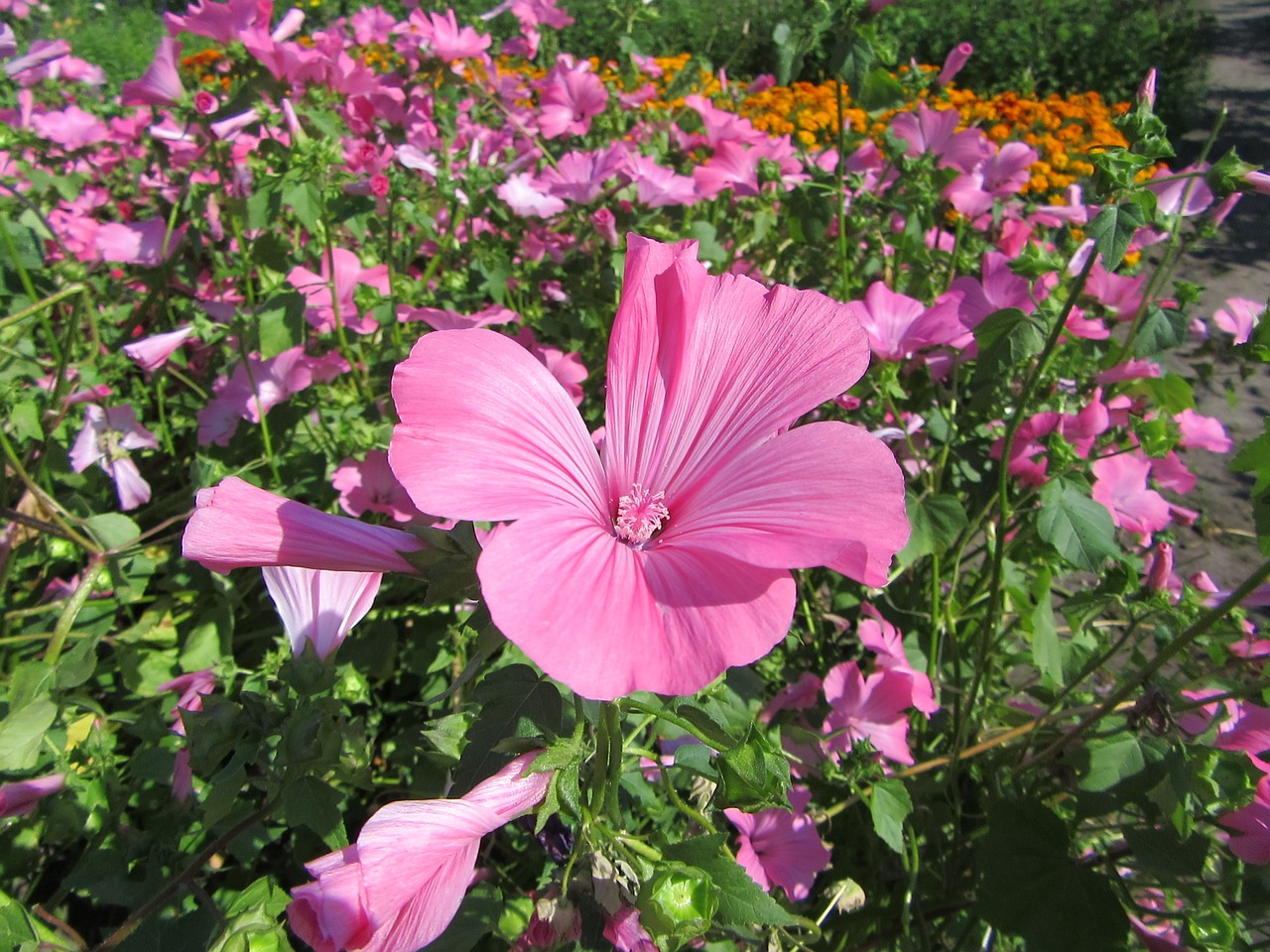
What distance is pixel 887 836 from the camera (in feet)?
3.87

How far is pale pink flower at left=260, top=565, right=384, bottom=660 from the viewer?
964 millimetres

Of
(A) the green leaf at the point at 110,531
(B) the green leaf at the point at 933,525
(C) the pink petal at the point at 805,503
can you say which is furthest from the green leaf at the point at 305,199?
(B) the green leaf at the point at 933,525

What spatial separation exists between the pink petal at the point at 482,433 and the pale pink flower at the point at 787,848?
0.79 metres

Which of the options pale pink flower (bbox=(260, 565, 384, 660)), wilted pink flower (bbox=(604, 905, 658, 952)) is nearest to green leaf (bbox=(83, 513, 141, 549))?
pale pink flower (bbox=(260, 565, 384, 660))

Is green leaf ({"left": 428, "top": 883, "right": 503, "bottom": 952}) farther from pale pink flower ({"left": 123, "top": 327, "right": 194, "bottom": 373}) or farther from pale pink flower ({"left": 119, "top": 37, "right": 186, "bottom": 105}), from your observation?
pale pink flower ({"left": 119, "top": 37, "right": 186, "bottom": 105})

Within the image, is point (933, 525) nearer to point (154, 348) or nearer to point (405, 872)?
point (405, 872)

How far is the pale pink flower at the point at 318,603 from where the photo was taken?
964 millimetres

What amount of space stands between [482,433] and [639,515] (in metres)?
0.19

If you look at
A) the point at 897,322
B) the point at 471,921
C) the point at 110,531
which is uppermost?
the point at 897,322

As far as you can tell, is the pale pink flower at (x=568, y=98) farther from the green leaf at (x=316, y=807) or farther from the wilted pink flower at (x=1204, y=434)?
the green leaf at (x=316, y=807)

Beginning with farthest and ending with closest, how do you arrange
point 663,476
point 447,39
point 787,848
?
point 447,39 < point 787,848 < point 663,476

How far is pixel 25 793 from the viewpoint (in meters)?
1.04

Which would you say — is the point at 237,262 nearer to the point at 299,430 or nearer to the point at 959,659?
the point at 299,430

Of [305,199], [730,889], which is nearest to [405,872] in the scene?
[730,889]
